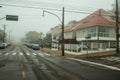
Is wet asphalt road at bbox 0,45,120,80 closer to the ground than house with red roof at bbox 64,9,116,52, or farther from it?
closer to the ground

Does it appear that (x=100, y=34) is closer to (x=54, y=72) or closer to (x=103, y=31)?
(x=103, y=31)

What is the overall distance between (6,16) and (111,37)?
22859mm

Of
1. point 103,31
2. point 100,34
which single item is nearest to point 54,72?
point 100,34

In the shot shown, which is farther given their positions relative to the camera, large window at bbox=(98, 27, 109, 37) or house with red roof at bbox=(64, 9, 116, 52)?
large window at bbox=(98, 27, 109, 37)

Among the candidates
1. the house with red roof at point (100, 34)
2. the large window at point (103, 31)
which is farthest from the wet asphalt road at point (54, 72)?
the large window at point (103, 31)

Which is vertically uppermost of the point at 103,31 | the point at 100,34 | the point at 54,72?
the point at 103,31

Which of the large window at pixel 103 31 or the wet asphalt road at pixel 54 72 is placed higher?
the large window at pixel 103 31

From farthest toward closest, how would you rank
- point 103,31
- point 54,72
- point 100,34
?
1. point 103,31
2. point 100,34
3. point 54,72

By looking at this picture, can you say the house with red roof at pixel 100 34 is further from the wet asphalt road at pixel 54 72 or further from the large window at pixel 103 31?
the wet asphalt road at pixel 54 72

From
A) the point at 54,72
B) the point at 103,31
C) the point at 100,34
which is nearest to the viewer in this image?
the point at 54,72

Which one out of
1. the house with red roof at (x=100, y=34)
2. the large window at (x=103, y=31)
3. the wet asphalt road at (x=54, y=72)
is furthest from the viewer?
the large window at (x=103, y=31)

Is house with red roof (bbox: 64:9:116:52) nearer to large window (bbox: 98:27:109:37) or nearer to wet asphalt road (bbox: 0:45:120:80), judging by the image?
large window (bbox: 98:27:109:37)

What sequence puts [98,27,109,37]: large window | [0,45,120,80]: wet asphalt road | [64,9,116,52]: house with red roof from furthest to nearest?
[98,27,109,37]: large window → [64,9,116,52]: house with red roof → [0,45,120,80]: wet asphalt road

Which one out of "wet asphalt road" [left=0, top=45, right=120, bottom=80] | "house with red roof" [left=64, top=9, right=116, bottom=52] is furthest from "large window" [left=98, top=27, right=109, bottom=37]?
"wet asphalt road" [left=0, top=45, right=120, bottom=80]
